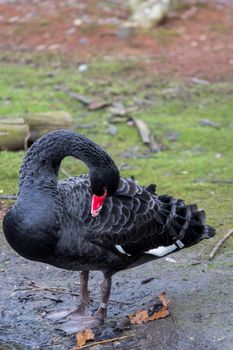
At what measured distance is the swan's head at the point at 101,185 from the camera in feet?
13.5

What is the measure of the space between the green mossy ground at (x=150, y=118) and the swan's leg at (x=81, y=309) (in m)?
1.37

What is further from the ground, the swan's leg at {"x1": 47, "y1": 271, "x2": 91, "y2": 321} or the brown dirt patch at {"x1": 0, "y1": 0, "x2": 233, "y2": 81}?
the swan's leg at {"x1": 47, "y1": 271, "x2": 91, "y2": 321}

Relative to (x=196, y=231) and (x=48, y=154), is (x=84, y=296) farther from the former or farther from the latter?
(x=48, y=154)

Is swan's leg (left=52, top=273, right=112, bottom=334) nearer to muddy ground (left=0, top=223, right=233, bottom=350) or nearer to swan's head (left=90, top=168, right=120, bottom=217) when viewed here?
muddy ground (left=0, top=223, right=233, bottom=350)

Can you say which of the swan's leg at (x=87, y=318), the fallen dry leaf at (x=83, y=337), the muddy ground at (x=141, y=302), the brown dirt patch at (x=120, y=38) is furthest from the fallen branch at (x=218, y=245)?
the brown dirt patch at (x=120, y=38)

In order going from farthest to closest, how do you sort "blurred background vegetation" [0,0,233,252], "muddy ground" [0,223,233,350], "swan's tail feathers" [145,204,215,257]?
"blurred background vegetation" [0,0,233,252]
"swan's tail feathers" [145,204,215,257]
"muddy ground" [0,223,233,350]

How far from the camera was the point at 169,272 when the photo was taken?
504 cm

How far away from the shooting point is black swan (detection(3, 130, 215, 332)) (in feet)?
13.4

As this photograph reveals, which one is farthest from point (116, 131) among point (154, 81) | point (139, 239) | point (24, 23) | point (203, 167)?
point (24, 23)

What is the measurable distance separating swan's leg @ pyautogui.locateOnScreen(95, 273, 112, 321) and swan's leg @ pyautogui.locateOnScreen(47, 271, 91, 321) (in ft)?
0.55

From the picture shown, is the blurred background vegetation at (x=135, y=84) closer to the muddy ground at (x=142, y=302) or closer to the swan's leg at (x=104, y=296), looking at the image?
the muddy ground at (x=142, y=302)

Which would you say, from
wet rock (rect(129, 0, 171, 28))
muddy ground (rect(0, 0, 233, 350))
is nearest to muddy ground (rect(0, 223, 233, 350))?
muddy ground (rect(0, 0, 233, 350))

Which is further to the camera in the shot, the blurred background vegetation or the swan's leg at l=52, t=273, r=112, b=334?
the blurred background vegetation

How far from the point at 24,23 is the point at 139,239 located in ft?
29.3
